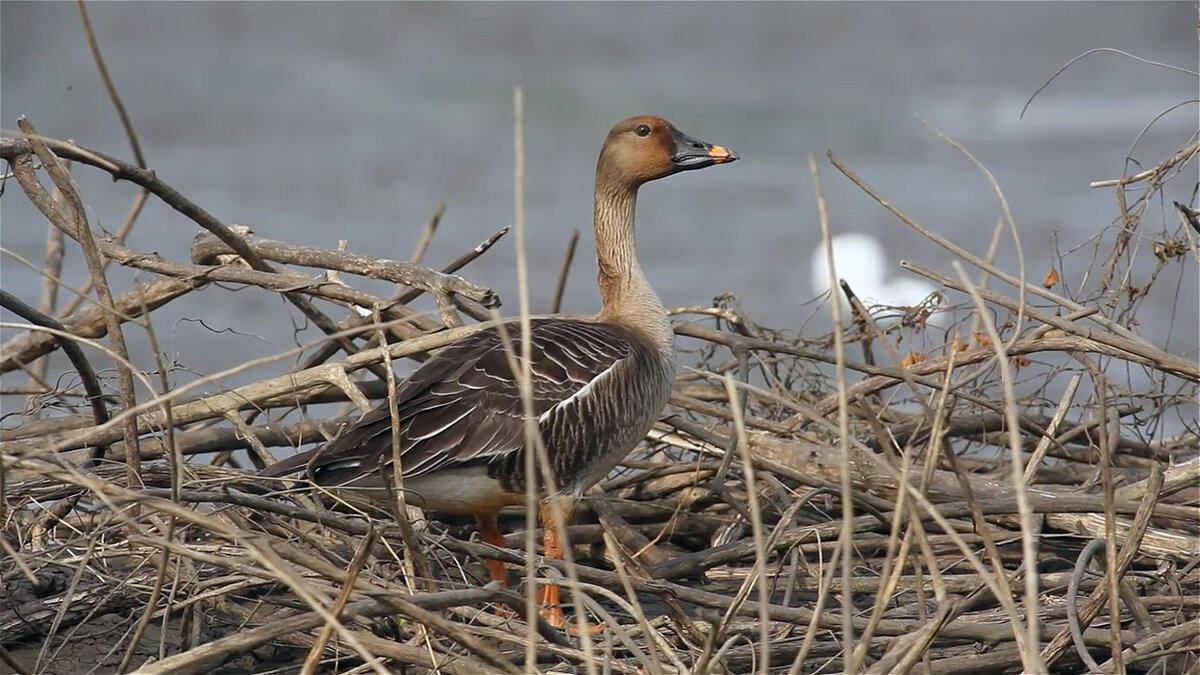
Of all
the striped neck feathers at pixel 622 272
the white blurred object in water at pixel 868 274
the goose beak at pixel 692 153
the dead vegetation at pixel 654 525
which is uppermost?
the white blurred object in water at pixel 868 274

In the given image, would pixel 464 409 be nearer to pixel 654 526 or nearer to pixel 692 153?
pixel 654 526

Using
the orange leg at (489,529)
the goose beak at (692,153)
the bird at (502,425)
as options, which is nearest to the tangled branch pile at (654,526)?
the bird at (502,425)

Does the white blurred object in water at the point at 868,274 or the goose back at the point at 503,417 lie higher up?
the white blurred object in water at the point at 868,274

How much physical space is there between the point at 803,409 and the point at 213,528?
1003 millimetres

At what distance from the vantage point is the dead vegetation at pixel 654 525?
→ 2625mm

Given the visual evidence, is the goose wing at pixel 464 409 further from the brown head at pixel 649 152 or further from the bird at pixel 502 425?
the brown head at pixel 649 152

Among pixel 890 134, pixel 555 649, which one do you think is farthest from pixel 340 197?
pixel 555 649

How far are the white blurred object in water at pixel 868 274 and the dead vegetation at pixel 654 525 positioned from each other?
14.7ft

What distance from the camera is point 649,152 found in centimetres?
541

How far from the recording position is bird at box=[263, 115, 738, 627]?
435 cm

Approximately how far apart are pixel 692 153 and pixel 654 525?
1394 millimetres

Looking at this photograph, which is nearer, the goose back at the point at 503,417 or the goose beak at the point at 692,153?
the goose back at the point at 503,417

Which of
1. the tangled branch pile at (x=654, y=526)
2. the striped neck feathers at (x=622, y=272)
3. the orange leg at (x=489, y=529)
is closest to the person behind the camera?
the tangled branch pile at (x=654, y=526)

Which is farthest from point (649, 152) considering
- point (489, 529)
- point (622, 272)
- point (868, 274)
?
point (868, 274)
